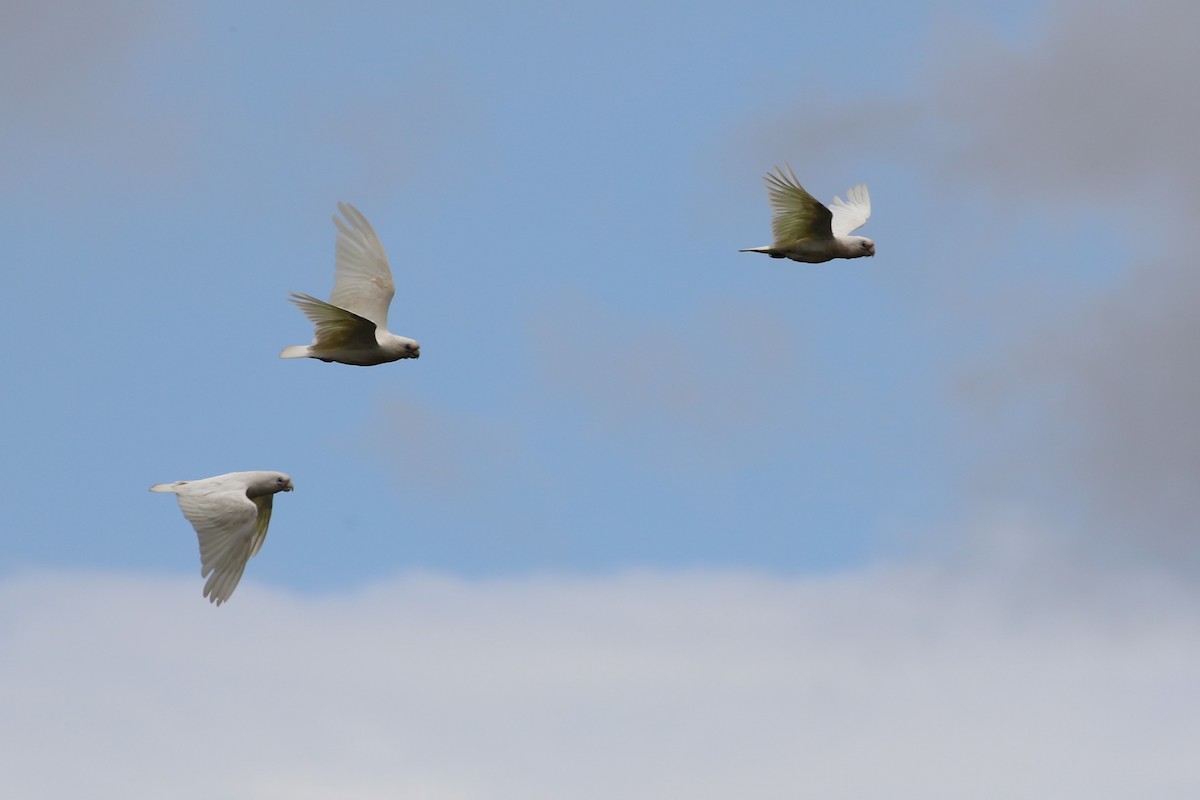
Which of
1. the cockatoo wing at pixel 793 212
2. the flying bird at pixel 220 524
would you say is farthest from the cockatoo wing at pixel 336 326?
the cockatoo wing at pixel 793 212

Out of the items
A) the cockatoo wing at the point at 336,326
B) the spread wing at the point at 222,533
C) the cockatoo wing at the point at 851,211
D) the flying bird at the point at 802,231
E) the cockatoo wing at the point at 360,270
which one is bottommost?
the spread wing at the point at 222,533

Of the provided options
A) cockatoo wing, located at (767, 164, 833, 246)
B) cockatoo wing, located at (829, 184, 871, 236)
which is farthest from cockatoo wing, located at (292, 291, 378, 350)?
cockatoo wing, located at (829, 184, 871, 236)

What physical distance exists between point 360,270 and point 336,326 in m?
3.37

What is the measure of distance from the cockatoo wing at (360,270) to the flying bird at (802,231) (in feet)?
23.4

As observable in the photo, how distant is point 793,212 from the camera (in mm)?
38531

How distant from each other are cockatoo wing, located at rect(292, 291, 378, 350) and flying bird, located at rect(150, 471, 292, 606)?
374 centimetres

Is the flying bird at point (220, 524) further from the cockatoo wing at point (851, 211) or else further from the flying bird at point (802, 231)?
the cockatoo wing at point (851, 211)

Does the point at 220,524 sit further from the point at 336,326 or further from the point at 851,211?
the point at 851,211

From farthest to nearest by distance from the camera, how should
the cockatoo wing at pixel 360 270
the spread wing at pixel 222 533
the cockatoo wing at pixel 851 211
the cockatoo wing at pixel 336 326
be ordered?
the cockatoo wing at pixel 851 211 < the cockatoo wing at pixel 360 270 < the cockatoo wing at pixel 336 326 < the spread wing at pixel 222 533

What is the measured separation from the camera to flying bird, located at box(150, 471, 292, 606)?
99.7 ft

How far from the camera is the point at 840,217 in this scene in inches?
1783

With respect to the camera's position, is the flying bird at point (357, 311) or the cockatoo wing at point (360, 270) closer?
the flying bird at point (357, 311)

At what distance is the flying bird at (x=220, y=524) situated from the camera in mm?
30391

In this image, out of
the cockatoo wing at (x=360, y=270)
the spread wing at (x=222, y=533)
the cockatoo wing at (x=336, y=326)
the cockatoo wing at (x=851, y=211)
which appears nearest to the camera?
the spread wing at (x=222, y=533)
